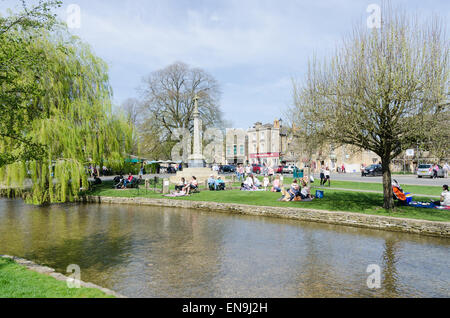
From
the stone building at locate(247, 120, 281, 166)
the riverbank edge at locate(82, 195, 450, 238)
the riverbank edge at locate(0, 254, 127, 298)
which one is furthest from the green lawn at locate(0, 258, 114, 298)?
the stone building at locate(247, 120, 281, 166)

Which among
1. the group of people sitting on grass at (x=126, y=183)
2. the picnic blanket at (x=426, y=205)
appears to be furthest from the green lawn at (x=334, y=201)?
the group of people sitting on grass at (x=126, y=183)

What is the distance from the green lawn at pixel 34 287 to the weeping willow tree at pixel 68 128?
12.5 m

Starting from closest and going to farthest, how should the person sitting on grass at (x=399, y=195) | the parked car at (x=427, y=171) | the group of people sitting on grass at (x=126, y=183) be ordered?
the person sitting on grass at (x=399, y=195) < the group of people sitting on grass at (x=126, y=183) < the parked car at (x=427, y=171)

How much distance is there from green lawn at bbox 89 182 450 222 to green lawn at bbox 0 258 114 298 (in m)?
12.1

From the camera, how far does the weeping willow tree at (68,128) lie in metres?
18.8

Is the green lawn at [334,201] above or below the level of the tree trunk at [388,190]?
below

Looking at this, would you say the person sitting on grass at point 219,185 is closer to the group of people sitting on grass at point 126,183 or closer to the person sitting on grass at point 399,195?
the group of people sitting on grass at point 126,183

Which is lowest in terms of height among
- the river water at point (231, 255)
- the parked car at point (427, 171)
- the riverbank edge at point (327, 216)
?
the river water at point (231, 255)

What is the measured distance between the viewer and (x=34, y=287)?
226 inches

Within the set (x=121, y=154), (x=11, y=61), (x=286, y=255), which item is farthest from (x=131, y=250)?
(x=121, y=154)

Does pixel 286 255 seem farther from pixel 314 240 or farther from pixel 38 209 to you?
pixel 38 209

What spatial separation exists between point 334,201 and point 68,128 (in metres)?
16.2

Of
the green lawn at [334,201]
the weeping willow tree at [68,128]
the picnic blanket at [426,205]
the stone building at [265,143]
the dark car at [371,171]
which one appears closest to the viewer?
the green lawn at [334,201]

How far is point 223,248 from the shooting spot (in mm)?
9953
